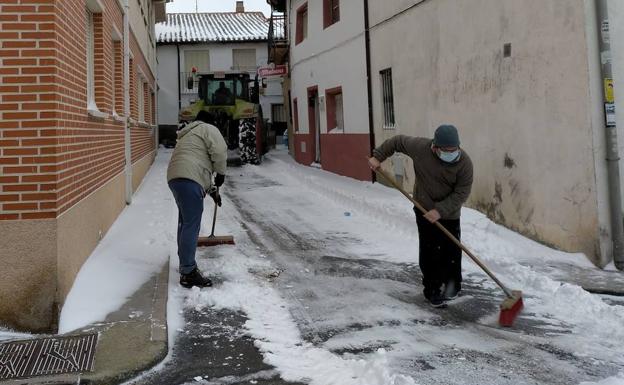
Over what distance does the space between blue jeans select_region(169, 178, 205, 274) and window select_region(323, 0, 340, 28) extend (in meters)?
10.5

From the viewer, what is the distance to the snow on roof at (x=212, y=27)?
31.5m

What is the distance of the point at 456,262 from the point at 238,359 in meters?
2.23

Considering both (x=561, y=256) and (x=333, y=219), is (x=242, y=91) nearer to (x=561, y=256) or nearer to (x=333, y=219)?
(x=333, y=219)

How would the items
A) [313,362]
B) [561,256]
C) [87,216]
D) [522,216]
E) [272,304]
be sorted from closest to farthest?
1. [313,362]
2. [272,304]
3. [87,216]
4. [561,256]
5. [522,216]

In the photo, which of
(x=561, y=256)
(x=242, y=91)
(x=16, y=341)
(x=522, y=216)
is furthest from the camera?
(x=242, y=91)

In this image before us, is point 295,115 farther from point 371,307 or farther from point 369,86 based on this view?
point 371,307

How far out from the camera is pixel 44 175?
4.36 metres

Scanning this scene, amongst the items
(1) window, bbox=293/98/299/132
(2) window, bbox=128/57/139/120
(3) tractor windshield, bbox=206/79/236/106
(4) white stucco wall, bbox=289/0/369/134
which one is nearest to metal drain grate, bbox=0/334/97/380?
(2) window, bbox=128/57/139/120

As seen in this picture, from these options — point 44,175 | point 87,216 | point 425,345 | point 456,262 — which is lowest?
point 425,345

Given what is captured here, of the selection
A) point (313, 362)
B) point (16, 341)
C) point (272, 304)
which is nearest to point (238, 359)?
point (313, 362)

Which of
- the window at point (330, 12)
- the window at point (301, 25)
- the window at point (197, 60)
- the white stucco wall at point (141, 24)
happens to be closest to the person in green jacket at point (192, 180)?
the white stucco wall at point (141, 24)

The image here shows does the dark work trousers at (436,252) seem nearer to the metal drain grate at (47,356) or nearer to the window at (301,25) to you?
the metal drain grate at (47,356)

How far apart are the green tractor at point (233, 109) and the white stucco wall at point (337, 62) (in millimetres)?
1659

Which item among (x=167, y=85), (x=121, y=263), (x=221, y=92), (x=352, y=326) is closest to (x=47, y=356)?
(x=352, y=326)
